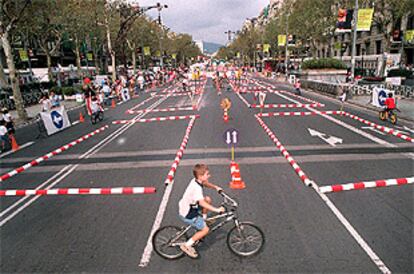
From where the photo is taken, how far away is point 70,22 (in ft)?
118

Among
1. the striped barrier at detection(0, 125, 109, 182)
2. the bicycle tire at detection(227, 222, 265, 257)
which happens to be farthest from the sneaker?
the striped barrier at detection(0, 125, 109, 182)

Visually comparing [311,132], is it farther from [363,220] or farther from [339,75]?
[339,75]

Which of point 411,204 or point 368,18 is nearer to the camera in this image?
point 411,204

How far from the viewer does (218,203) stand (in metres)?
6.88

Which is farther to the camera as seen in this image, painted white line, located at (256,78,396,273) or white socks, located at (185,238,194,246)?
white socks, located at (185,238,194,246)

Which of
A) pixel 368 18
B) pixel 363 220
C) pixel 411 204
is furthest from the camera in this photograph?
pixel 368 18

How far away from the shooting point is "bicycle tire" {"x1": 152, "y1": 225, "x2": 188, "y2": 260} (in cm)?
497

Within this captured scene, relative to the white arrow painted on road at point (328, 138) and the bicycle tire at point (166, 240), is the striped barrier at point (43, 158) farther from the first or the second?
the white arrow painted on road at point (328, 138)

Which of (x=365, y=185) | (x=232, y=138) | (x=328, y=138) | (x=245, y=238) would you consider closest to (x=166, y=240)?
(x=245, y=238)

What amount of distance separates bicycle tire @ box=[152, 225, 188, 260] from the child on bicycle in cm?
21

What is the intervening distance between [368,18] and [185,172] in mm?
20352

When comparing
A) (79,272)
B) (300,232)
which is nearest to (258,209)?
(300,232)

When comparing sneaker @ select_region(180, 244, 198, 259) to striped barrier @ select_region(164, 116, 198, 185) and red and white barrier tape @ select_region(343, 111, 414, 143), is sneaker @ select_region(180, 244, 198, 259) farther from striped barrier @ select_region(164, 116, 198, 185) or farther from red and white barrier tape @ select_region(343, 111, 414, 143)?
red and white barrier tape @ select_region(343, 111, 414, 143)

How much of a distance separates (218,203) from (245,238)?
194cm
